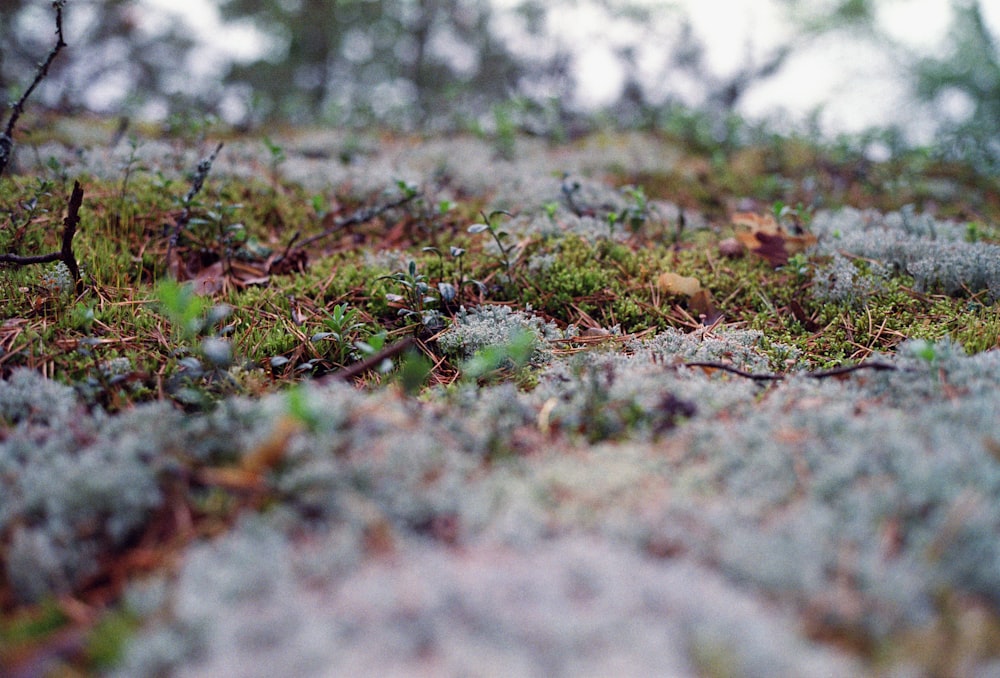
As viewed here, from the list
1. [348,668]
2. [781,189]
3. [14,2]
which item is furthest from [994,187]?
[14,2]

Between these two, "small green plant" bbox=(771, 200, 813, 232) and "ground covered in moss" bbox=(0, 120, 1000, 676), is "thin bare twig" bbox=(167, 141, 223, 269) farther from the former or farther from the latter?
"small green plant" bbox=(771, 200, 813, 232)

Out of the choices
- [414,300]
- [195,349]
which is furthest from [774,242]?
[195,349]

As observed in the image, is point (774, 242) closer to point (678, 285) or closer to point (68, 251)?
point (678, 285)

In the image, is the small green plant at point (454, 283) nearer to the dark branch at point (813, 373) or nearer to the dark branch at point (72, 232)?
the dark branch at point (813, 373)

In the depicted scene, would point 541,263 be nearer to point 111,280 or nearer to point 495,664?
point 111,280

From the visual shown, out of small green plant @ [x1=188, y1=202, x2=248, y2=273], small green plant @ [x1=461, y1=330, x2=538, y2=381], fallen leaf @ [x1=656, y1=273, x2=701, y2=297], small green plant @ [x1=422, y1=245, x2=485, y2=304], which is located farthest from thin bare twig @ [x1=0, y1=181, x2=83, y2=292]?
fallen leaf @ [x1=656, y1=273, x2=701, y2=297]

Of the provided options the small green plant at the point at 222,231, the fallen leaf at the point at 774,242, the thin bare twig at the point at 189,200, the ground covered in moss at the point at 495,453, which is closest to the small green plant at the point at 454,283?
the ground covered in moss at the point at 495,453
